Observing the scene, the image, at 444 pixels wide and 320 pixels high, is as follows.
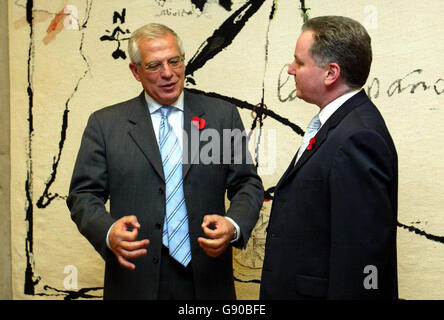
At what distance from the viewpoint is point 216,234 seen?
1.62 metres

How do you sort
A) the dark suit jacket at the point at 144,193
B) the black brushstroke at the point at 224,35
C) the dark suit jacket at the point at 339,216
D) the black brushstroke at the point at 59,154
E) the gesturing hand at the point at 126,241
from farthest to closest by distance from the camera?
1. the black brushstroke at the point at 59,154
2. the black brushstroke at the point at 224,35
3. the dark suit jacket at the point at 144,193
4. the gesturing hand at the point at 126,241
5. the dark suit jacket at the point at 339,216

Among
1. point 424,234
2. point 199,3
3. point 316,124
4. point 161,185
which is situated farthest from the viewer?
point 199,3

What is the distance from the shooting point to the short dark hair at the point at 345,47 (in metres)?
1.57

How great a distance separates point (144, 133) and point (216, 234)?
0.51 m

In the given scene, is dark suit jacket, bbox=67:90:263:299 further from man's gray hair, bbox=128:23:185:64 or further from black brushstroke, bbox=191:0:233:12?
black brushstroke, bbox=191:0:233:12

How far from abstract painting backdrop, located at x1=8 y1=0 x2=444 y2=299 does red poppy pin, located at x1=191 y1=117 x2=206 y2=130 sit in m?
0.64

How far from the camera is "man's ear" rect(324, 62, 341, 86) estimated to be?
1590mm

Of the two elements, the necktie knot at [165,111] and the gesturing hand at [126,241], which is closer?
the gesturing hand at [126,241]

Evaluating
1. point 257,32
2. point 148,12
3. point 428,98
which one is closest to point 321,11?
point 257,32

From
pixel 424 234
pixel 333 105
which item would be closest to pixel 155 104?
pixel 333 105

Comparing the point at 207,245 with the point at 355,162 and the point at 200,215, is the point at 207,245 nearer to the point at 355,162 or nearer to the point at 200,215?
the point at 200,215

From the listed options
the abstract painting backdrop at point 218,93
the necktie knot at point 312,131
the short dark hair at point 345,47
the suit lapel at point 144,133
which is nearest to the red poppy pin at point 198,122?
the suit lapel at point 144,133

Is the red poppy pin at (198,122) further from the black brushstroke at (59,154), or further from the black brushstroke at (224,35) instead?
the black brushstroke at (59,154)

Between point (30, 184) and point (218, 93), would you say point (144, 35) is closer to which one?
point (218, 93)
